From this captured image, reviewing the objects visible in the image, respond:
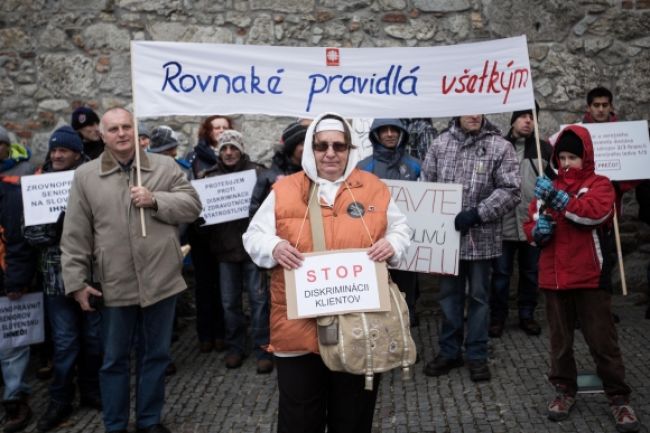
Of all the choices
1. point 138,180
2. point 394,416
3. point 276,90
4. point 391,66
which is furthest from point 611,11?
point 138,180

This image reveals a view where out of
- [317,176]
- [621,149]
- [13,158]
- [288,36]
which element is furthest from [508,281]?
[13,158]

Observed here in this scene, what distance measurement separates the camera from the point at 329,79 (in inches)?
178

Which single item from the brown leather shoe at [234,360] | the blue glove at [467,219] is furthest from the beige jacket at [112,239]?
the blue glove at [467,219]

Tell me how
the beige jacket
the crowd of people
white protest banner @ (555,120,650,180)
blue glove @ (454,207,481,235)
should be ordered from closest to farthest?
the crowd of people
the beige jacket
blue glove @ (454,207,481,235)
white protest banner @ (555,120,650,180)

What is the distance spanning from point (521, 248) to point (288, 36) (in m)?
3.25

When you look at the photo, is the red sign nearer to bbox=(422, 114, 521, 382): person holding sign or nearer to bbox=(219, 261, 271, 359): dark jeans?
bbox=(422, 114, 521, 382): person holding sign

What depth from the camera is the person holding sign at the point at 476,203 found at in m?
5.09

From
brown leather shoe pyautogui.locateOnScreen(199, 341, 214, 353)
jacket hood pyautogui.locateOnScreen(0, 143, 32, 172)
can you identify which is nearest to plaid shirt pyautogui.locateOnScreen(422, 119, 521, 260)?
brown leather shoe pyautogui.locateOnScreen(199, 341, 214, 353)

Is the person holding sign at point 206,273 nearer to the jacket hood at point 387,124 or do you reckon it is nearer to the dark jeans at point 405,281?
the jacket hood at point 387,124

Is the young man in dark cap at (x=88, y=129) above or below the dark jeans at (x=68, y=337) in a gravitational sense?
above

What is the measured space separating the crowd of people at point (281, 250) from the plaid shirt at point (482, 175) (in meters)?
0.01

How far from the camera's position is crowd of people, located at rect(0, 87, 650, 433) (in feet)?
10.8

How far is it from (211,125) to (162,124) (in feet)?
4.01

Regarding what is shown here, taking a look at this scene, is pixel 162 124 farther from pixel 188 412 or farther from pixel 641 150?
pixel 641 150
